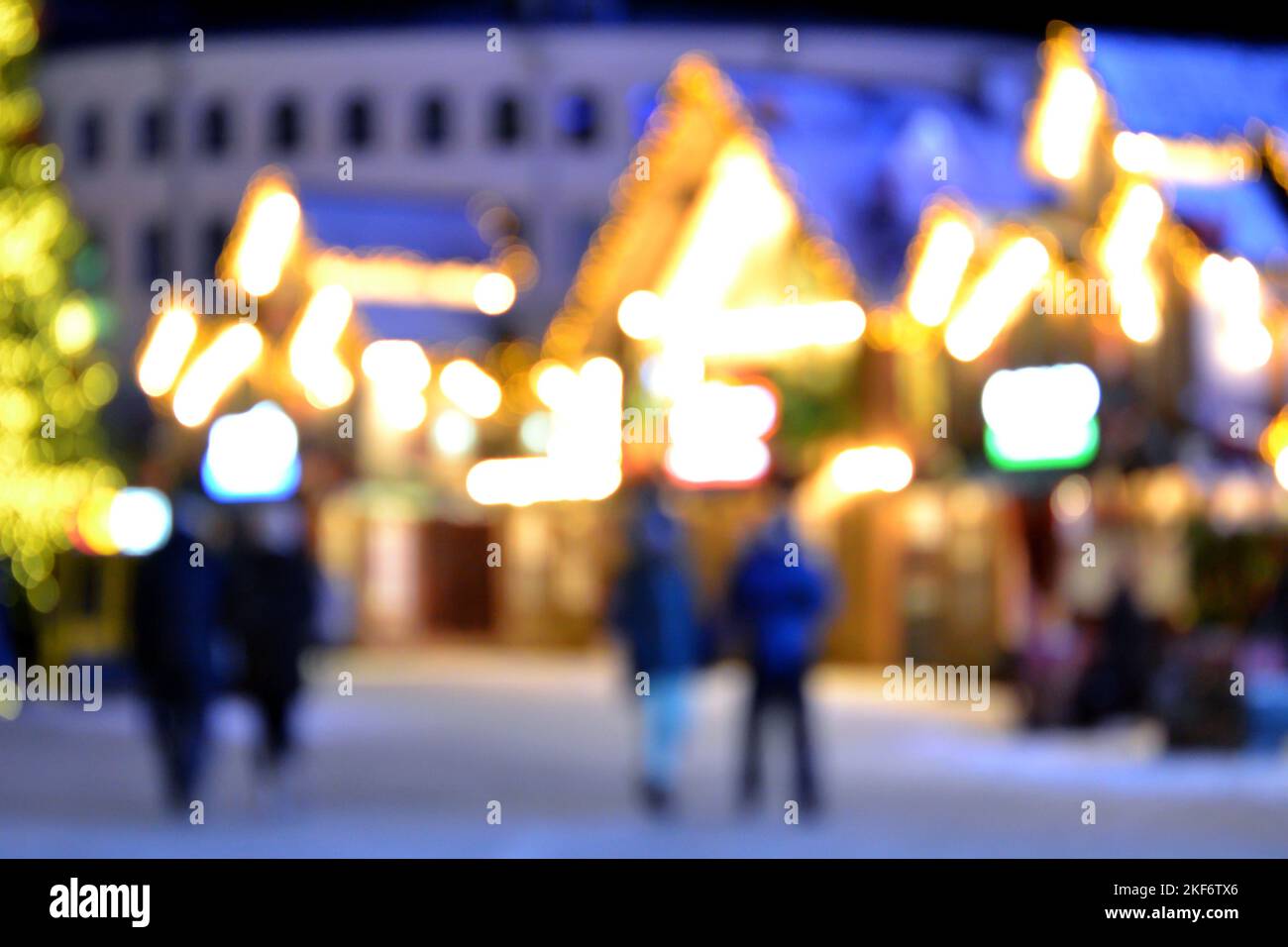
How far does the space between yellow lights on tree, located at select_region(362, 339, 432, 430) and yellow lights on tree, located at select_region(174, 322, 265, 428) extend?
4439mm

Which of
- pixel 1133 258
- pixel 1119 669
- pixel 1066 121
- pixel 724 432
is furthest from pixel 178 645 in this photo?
pixel 724 432

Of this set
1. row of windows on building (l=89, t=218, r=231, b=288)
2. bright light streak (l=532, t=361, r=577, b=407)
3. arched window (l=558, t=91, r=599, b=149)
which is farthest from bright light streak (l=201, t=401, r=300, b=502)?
arched window (l=558, t=91, r=599, b=149)

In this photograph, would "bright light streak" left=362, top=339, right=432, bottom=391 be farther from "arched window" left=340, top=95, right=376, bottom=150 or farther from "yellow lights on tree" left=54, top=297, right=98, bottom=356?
"arched window" left=340, top=95, right=376, bottom=150

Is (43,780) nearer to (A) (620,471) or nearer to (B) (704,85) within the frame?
(B) (704,85)

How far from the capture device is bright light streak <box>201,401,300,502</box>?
2734 centimetres

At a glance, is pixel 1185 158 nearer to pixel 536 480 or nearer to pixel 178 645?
pixel 178 645

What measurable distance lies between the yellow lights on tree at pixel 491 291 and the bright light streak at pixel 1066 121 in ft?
49.2

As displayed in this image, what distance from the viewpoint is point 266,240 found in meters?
32.4

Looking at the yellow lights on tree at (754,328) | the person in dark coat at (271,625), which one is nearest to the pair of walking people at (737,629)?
the person in dark coat at (271,625)

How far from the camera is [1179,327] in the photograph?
797 inches

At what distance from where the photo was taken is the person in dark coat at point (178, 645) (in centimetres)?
1310

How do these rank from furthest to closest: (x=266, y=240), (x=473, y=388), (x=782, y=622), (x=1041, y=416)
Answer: (x=473, y=388), (x=266, y=240), (x=1041, y=416), (x=782, y=622)

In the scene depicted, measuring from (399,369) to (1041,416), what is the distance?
14.5 meters

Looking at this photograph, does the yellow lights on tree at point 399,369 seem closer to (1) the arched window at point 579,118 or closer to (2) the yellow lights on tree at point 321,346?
Answer: (2) the yellow lights on tree at point 321,346
